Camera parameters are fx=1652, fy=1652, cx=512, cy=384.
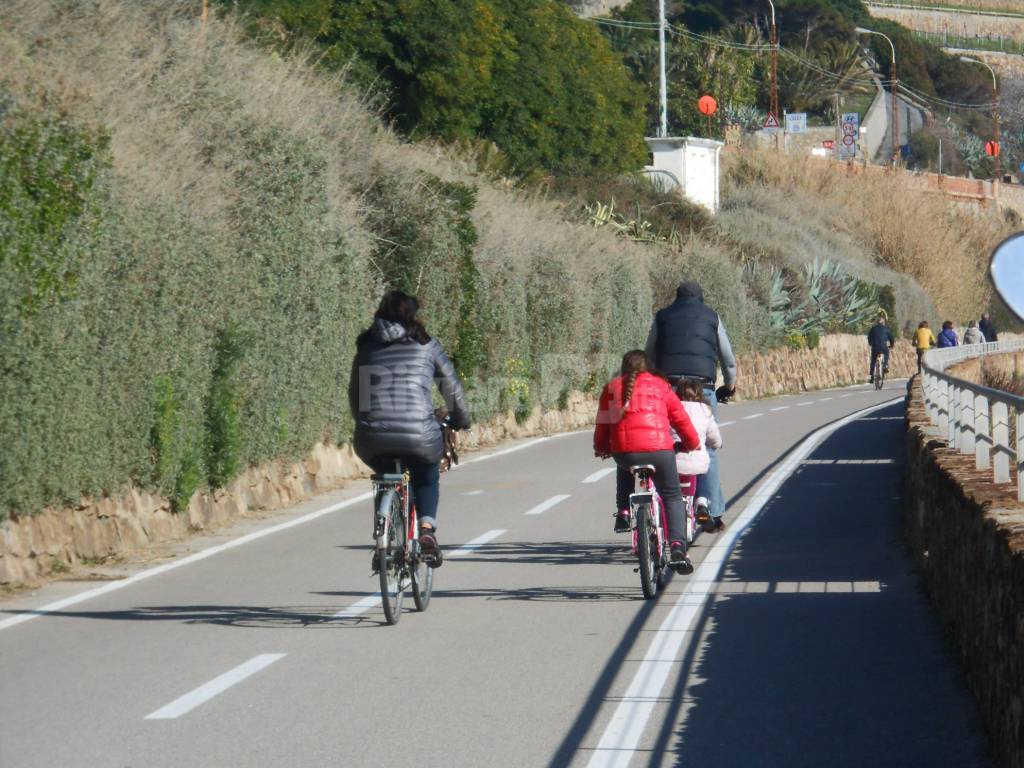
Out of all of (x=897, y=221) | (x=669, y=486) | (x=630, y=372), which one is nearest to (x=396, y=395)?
(x=630, y=372)

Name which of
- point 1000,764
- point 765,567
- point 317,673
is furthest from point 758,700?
point 765,567

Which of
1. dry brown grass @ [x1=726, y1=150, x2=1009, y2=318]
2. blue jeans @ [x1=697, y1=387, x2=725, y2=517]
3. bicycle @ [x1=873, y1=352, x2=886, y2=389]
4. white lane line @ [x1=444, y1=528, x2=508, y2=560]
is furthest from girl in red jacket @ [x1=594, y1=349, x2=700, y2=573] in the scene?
dry brown grass @ [x1=726, y1=150, x2=1009, y2=318]

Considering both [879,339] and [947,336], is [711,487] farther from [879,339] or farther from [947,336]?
[879,339]

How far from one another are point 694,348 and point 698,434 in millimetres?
1107

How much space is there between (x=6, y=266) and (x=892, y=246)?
71086 mm

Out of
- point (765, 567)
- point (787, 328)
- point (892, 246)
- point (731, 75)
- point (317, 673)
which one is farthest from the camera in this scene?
point (731, 75)

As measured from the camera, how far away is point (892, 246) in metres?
78.8

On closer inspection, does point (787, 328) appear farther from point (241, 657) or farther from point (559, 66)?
point (241, 657)

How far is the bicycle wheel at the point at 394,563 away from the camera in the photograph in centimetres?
966

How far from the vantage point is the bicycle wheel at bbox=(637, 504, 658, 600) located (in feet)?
34.2

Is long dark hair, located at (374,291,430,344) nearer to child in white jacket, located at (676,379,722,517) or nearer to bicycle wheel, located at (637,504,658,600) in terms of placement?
bicycle wheel, located at (637,504,658,600)

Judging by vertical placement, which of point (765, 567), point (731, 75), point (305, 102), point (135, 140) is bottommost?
point (765, 567)

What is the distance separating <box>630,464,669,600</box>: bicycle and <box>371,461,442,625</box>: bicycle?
4.25 feet

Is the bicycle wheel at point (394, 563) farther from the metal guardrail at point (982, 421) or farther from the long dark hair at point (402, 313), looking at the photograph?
the metal guardrail at point (982, 421)
